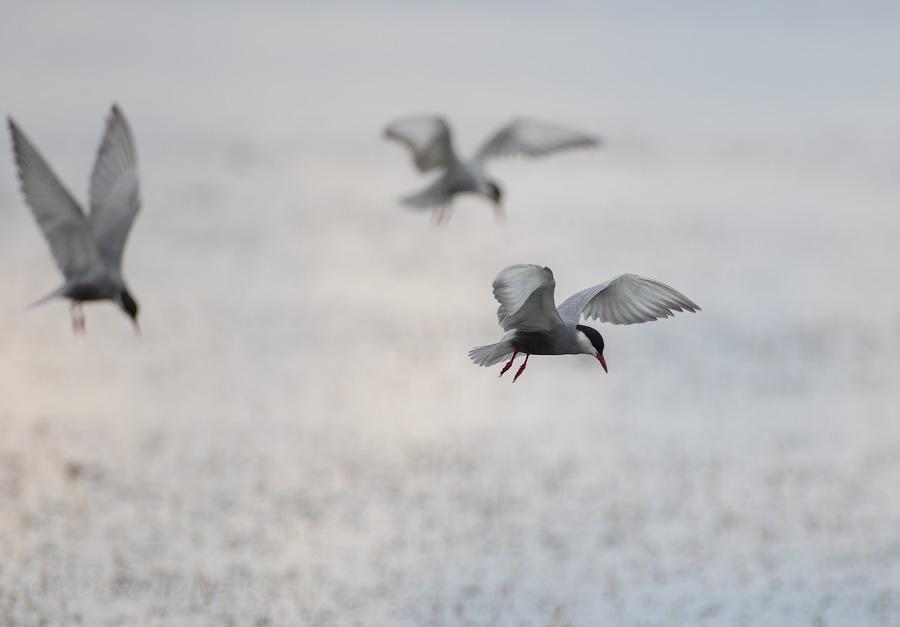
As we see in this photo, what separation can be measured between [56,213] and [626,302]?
412 centimetres

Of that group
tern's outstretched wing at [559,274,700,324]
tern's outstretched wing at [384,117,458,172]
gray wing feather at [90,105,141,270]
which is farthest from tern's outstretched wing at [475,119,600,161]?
tern's outstretched wing at [559,274,700,324]

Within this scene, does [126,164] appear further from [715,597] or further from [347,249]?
[347,249]

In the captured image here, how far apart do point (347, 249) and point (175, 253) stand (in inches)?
102

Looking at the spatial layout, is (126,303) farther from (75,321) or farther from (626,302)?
(626,302)

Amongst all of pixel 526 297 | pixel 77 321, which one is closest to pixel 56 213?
pixel 526 297

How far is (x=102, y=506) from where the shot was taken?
886cm

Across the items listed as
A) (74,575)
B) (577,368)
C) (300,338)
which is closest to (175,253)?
(300,338)

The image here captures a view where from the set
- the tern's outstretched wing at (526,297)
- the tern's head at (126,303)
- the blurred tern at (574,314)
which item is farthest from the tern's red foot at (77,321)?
the tern's outstretched wing at (526,297)

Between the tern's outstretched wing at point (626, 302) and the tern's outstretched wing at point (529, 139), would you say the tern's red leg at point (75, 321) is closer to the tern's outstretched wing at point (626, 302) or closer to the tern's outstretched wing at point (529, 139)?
the tern's outstretched wing at point (626, 302)

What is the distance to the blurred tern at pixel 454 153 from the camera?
31.0 ft

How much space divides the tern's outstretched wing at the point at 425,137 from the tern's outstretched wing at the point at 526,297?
4023mm

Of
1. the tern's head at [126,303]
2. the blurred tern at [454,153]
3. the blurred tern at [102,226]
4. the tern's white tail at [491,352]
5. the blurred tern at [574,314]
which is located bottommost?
the tern's white tail at [491,352]

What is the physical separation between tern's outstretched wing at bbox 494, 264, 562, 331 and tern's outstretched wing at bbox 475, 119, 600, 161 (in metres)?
4.20

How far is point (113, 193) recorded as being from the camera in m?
7.96
